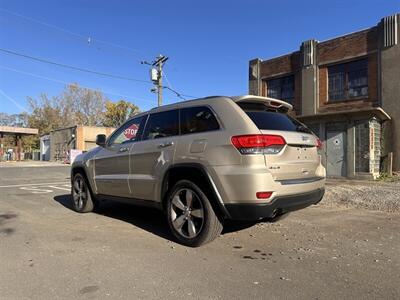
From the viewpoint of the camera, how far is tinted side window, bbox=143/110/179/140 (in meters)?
5.85

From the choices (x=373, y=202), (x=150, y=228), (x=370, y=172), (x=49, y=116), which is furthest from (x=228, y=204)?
(x=49, y=116)

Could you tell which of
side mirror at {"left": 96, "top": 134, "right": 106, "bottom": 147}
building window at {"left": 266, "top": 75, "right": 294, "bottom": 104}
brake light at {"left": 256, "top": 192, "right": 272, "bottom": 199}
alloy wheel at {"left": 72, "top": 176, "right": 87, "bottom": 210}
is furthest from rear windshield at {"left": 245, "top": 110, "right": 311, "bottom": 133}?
building window at {"left": 266, "top": 75, "right": 294, "bottom": 104}

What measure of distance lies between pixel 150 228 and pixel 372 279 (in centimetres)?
348

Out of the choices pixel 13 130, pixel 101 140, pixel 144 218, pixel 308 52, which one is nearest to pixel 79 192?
pixel 101 140

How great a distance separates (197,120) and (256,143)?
109 cm

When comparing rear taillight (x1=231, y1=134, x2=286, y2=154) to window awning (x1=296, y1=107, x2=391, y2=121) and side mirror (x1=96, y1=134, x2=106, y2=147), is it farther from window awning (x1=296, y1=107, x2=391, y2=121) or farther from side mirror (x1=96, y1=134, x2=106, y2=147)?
window awning (x1=296, y1=107, x2=391, y2=121)

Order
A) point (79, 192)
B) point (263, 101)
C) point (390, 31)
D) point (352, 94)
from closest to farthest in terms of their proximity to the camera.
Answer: point (263, 101), point (79, 192), point (390, 31), point (352, 94)

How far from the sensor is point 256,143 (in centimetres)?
473

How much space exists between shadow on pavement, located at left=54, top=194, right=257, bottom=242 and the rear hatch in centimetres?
157

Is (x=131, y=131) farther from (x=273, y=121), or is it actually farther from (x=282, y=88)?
Result: (x=282, y=88)

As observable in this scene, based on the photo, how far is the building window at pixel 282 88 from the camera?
922 inches

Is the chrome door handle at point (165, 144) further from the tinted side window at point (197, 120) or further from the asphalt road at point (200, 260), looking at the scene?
the asphalt road at point (200, 260)

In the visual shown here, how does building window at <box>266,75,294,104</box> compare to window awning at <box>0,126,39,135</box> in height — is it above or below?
above

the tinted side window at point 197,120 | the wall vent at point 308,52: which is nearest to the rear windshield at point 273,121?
the tinted side window at point 197,120
